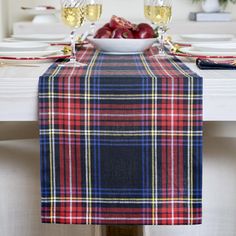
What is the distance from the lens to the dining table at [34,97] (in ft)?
3.41

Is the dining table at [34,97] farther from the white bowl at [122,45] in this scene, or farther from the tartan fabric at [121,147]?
the white bowl at [122,45]

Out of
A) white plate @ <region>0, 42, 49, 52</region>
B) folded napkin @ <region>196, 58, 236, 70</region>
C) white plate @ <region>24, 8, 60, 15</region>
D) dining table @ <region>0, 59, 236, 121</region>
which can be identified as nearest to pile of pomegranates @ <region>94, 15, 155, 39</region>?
white plate @ <region>0, 42, 49, 52</region>

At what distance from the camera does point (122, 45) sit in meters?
1.49

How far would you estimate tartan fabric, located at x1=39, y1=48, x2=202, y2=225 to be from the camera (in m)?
1.02

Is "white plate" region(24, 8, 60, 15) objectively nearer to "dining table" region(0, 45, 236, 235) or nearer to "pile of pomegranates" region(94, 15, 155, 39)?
"pile of pomegranates" region(94, 15, 155, 39)

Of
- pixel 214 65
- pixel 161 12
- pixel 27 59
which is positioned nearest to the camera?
pixel 214 65

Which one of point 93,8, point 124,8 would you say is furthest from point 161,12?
point 124,8

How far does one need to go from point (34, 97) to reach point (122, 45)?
503mm

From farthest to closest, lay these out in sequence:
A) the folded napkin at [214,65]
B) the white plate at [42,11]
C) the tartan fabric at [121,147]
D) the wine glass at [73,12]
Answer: the white plate at [42,11]
the wine glass at [73,12]
the folded napkin at [214,65]
the tartan fabric at [121,147]

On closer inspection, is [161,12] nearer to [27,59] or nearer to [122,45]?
[122,45]

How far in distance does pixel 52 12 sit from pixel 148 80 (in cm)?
266

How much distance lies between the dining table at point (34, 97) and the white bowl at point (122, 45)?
468 millimetres

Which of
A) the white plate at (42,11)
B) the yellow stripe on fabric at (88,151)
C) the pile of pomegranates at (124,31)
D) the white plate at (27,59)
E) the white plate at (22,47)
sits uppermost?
the pile of pomegranates at (124,31)

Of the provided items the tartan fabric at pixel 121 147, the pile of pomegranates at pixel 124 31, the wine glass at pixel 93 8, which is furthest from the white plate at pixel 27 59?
the wine glass at pixel 93 8
